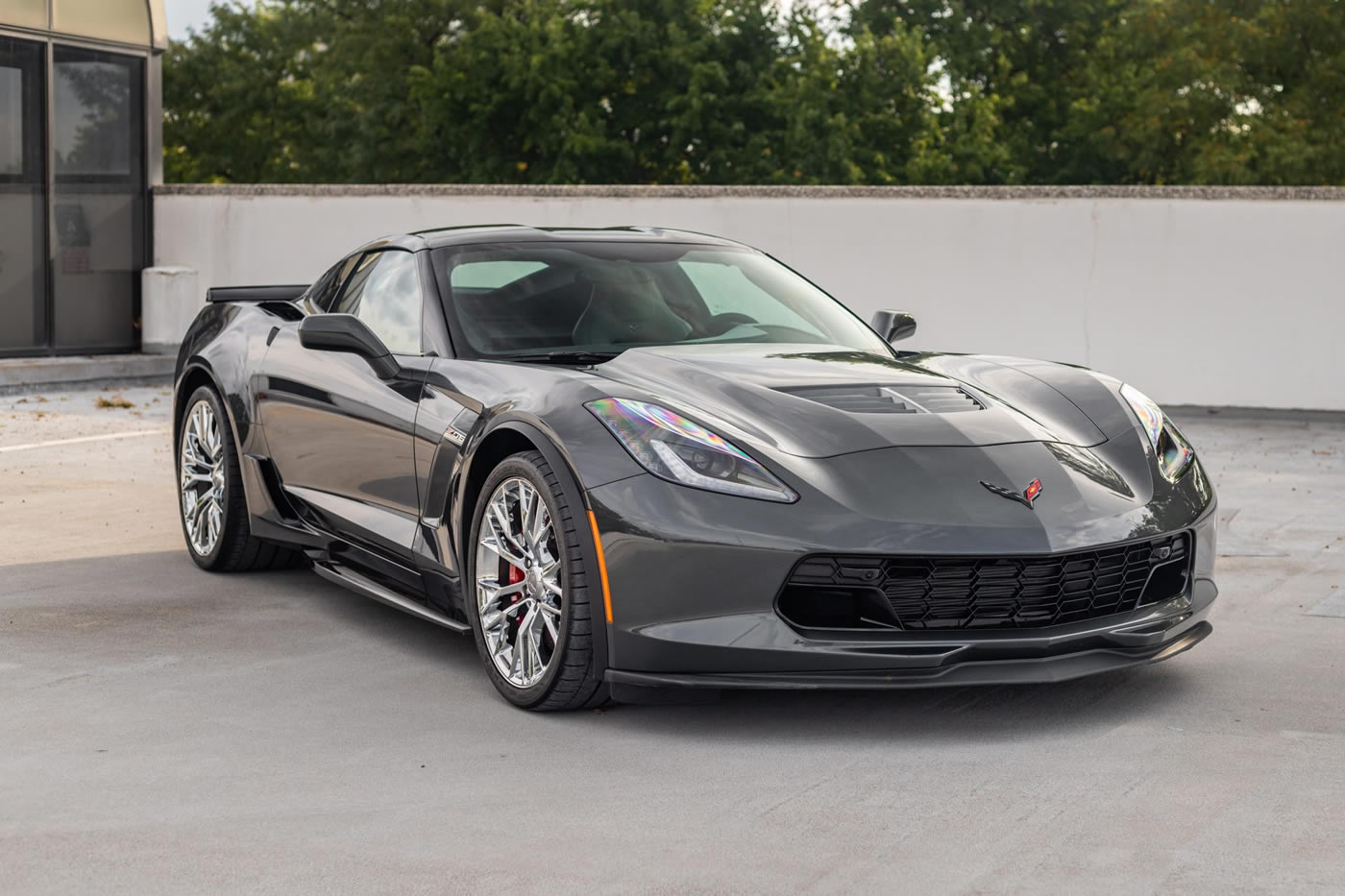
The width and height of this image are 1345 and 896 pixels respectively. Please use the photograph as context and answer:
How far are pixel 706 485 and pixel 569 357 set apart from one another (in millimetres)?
1053

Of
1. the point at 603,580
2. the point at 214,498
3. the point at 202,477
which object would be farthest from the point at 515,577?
the point at 202,477

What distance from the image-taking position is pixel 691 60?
144 feet

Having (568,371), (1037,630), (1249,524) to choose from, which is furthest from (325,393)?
(1249,524)

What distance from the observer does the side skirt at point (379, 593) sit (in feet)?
17.3

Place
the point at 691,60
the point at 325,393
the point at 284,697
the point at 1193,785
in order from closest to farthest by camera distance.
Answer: the point at 1193,785, the point at 284,697, the point at 325,393, the point at 691,60

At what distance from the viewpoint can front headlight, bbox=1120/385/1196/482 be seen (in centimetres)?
502

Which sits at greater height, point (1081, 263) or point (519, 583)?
point (1081, 263)

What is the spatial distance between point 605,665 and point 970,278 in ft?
37.3

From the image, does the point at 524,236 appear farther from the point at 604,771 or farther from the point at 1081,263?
the point at 1081,263

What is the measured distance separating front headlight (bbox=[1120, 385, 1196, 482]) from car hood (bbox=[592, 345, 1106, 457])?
0.20 metres

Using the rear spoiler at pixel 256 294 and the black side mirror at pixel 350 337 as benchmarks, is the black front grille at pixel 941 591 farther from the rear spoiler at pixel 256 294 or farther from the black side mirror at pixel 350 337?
the rear spoiler at pixel 256 294

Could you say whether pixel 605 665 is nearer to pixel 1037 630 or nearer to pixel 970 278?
pixel 1037 630

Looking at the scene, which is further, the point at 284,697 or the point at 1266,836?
the point at 284,697

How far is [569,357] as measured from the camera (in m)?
5.29
